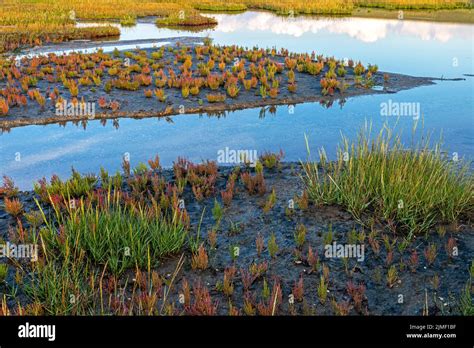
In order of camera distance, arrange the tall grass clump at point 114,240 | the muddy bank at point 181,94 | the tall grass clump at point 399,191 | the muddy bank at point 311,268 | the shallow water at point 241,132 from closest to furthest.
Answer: the muddy bank at point 311,268 → the tall grass clump at point 114,240 → the tall grass clump at point 399,191 → the shallow water at point 241,132 → the muddy bank at point 181,94

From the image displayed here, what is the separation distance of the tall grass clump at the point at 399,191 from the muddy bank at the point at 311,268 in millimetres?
226

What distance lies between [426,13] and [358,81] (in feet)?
116

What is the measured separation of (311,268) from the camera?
6.55m

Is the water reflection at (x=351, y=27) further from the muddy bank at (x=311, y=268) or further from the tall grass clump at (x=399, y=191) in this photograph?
the muddy bank at (x=311, y=268)

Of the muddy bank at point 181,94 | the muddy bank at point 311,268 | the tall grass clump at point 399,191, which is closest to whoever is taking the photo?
the muddy bank at point 311,268

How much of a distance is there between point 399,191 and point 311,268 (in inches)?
80.9

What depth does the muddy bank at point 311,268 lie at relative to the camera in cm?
576

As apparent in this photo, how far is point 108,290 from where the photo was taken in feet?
19.4

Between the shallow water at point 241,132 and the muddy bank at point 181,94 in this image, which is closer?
the shallow water at point 241,132

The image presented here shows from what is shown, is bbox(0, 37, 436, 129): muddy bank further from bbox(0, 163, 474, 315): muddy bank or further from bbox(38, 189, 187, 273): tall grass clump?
bbox(38, 189, 187, 273): tall grass clump

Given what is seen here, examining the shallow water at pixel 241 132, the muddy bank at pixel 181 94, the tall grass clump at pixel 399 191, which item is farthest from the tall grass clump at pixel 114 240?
the muddy bank at pixel 181 94
